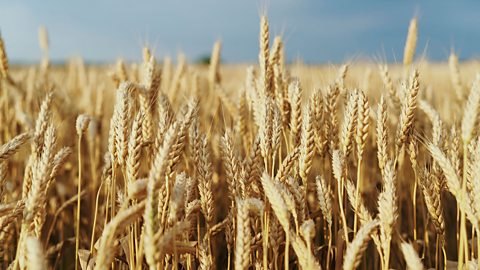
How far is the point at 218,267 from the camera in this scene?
2.81 meters

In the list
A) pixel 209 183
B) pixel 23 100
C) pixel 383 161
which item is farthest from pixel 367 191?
pixel 23 100

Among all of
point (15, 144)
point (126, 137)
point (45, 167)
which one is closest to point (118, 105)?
point (126, 137)

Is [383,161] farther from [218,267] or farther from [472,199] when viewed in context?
[218,267]

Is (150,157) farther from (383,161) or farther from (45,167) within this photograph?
(383,161)

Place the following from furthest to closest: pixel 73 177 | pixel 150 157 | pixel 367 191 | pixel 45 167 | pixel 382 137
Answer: pixel 73 177, pixel 367 191, pixel 150 157, pixel 382 137, pixel 45 167

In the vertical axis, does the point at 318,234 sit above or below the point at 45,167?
below

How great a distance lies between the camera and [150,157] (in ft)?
7.72

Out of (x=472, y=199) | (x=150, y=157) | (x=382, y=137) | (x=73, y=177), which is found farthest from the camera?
(x=73, y=177)

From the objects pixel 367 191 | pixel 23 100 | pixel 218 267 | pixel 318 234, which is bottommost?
pixel 218 267

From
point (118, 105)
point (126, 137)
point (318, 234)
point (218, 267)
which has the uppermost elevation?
point (118, 105)

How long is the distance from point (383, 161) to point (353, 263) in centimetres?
62

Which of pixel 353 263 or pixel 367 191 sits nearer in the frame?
pixel 353 263

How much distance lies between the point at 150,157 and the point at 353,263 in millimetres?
1219

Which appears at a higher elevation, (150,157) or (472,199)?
(150,157)
